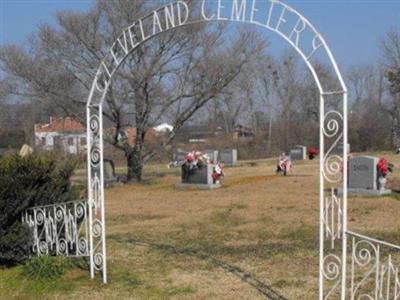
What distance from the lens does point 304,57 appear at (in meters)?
5.17

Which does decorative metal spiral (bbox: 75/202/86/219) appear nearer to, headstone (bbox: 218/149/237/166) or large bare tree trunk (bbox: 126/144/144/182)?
large bare tree trunk (bbox: 126/144/144/182)

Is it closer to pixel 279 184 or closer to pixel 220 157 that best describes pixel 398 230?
pixel 279 184

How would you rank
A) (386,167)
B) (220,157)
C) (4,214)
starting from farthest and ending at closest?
(220,157), (386,167), (4,214)

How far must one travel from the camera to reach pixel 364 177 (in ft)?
50.2

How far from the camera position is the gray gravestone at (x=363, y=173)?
49.6 feet

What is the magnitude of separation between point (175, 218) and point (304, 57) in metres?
7.47

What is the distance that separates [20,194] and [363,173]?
1056 centimetres

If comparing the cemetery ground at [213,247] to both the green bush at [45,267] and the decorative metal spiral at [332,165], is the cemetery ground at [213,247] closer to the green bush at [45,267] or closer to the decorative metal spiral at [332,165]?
the green bush at [45,267]

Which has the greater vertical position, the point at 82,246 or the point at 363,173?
the point at 363,173

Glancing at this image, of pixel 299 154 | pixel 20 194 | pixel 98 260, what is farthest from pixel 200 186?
pixel 299 154

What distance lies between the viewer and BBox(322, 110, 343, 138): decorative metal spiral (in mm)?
4809

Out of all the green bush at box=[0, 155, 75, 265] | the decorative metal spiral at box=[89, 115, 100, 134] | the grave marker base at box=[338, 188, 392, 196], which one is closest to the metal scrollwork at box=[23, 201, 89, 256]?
the green bush at box=[0, 155, 75, 265]

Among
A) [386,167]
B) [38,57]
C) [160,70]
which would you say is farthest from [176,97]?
[386,167]

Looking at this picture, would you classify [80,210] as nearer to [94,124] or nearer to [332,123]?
[94,124]
